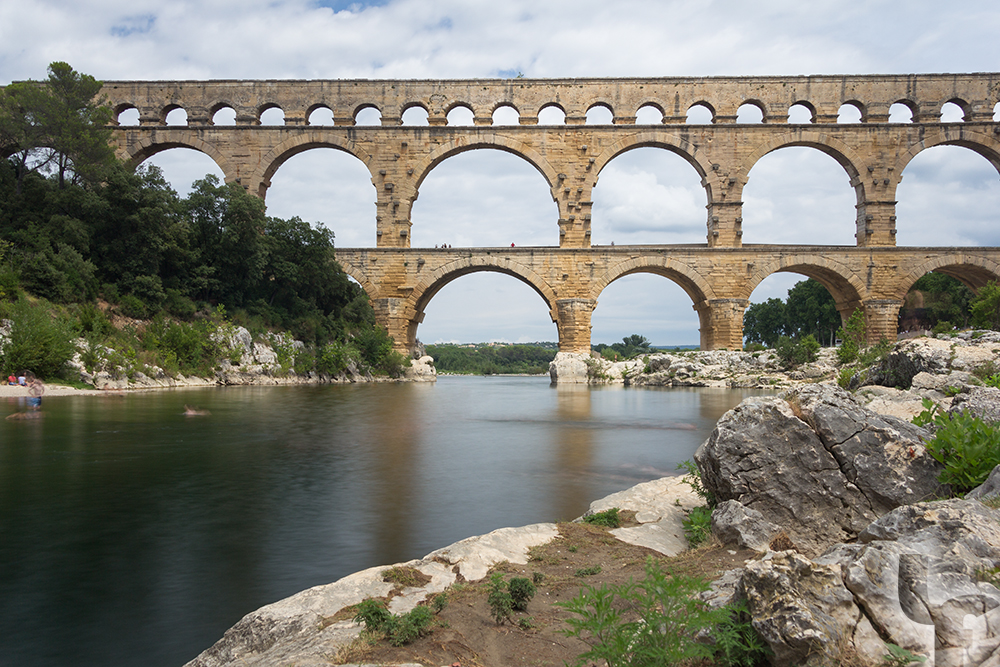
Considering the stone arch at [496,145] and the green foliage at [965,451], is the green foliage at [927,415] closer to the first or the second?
the green foliage at [965,451]

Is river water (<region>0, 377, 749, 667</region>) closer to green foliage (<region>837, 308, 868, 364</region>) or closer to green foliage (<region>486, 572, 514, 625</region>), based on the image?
green foliage (<region>486, 572, 514, 625</region>)

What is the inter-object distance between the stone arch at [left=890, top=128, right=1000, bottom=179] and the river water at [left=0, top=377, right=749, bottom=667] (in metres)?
22.2

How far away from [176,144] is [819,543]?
3006 cm

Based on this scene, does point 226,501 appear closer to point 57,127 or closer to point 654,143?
point 57,127

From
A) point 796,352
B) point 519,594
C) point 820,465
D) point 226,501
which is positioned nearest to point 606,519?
point 820,465

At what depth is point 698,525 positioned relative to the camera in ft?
13.4

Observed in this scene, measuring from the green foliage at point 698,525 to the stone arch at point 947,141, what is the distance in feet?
91.6

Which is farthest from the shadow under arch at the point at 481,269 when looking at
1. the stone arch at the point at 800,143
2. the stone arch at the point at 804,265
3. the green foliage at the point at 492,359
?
the green foliage at the point at 492,359

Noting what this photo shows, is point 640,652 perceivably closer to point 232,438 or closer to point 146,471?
point 146,471

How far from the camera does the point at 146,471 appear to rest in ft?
21.1

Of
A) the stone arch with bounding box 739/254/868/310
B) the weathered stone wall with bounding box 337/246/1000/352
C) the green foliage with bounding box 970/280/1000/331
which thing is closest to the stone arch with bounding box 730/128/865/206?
the weathered stone wall with bounding box 337/246/1000/352

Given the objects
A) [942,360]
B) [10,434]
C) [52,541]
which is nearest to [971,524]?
[52,541]

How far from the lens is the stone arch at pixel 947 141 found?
25.8 meters

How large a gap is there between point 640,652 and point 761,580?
502mm
